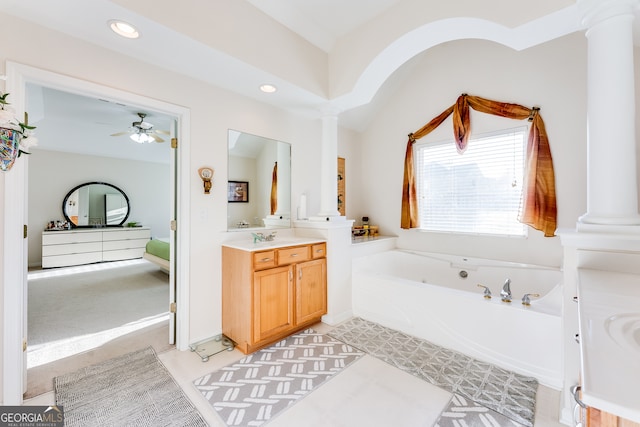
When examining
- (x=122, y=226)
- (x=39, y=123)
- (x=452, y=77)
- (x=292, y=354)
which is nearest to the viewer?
(x=292, y=354)

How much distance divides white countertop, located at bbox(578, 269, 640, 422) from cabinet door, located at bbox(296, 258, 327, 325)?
2027 millimetres

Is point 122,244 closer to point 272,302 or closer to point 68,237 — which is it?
point 68,237

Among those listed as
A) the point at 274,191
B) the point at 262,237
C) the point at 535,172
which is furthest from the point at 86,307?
the point at 535,172

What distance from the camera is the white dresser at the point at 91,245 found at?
16.8ft

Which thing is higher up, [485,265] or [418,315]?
[485,265]

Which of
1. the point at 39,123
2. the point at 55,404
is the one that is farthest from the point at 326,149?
the point at 39,123

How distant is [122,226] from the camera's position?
20.5 ft

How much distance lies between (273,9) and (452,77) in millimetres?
2355

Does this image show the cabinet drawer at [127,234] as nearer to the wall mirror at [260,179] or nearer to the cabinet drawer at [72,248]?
the cabinet drawer at [72,248]

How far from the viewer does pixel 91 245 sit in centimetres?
556

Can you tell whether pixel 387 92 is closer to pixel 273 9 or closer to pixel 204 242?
pixel 273 9

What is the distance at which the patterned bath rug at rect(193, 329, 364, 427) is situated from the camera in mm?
1676

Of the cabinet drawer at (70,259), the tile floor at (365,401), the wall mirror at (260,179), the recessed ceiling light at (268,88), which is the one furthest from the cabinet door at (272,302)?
the cabinet drawer at (70,259)

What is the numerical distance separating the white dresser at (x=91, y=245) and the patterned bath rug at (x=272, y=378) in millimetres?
5213
